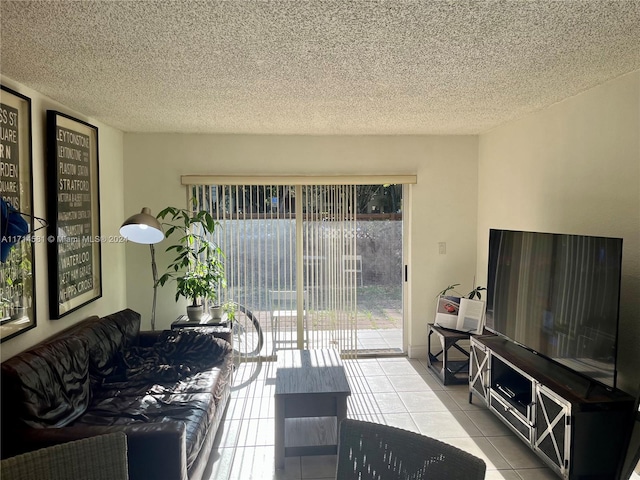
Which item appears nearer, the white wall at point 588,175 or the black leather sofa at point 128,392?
the black leather sofa at point 128,392

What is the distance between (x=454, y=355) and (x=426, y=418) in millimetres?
1642

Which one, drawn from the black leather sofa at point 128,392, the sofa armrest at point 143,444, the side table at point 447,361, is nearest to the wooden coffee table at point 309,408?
the black leather sofa at point 128,392

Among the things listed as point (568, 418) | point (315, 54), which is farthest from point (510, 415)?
point (315, 54)

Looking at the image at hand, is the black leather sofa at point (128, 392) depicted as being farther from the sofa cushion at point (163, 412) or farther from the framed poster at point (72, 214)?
the framed poster at point (72, 214)

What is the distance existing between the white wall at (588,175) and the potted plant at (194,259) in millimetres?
2821

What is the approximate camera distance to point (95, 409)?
118 inches

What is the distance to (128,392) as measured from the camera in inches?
128

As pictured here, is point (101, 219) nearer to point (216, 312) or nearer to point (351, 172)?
point (216, 312)

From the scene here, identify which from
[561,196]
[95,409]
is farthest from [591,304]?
[95,409]

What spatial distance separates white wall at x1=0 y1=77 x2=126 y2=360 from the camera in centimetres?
321

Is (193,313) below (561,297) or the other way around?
below

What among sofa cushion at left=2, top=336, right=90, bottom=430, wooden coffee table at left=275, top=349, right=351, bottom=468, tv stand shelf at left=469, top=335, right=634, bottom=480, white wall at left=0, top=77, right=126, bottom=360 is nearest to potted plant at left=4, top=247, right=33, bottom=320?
white wall at left=0, top=77, right=126, bottom=360

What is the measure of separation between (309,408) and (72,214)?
7.29 ft

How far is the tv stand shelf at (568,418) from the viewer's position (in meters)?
2.69
